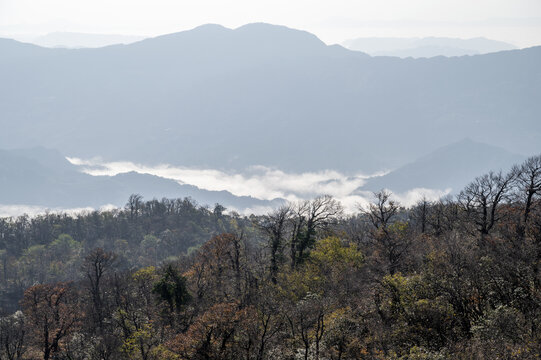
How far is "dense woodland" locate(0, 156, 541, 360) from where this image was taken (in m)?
30.2

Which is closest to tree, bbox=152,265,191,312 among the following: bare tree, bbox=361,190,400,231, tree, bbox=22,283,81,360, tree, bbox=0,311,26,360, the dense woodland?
the dense woodland

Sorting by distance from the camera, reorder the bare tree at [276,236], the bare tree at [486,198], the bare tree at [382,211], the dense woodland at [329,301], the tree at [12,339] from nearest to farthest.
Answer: the dense woodland at [329,301], the bare tree at [486,198], the tree at [12,339], the bare tree at [382,211], the bare tree at [276,236]

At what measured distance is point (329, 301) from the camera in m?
39.9

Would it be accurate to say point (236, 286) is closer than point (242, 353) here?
No

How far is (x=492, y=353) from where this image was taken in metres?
22.8

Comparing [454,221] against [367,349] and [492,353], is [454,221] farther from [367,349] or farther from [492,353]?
[492,353]

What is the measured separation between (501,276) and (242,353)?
2160 cm

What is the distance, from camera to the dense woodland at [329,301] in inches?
1188

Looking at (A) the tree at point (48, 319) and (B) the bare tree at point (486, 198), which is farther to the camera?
(A) the tree at point (48, 319)

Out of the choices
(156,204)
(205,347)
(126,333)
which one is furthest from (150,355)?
(156,204)

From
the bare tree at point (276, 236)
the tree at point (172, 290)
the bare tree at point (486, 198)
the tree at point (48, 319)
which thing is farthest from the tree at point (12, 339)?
the bare tree at point (486, 198)

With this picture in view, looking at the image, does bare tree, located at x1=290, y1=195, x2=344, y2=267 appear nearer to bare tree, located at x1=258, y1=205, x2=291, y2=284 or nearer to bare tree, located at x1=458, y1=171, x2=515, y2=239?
bare tree, located at x1=258, y1=205, x2=291, y2=284

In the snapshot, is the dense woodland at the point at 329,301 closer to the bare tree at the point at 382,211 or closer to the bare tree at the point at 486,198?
the bare tree at the point at 486,198

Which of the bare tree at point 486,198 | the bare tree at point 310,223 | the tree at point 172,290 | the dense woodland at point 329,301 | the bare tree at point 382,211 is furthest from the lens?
the bare tree at point 310,223
